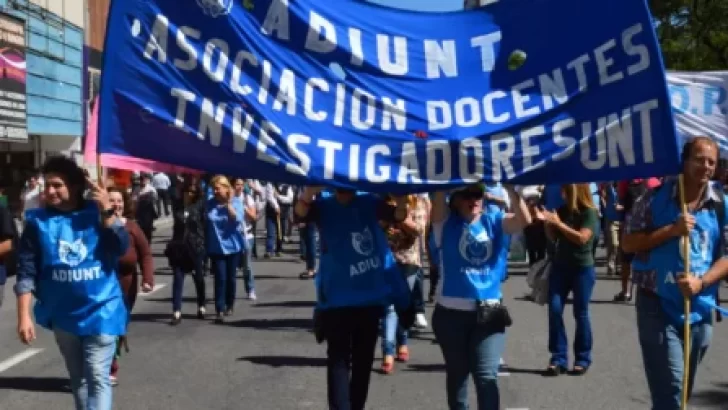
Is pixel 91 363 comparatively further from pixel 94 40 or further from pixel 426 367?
pixel 94 40

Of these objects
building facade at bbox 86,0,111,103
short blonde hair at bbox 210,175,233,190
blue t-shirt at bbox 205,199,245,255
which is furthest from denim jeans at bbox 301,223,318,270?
building facade at bbox 86,0,111,103

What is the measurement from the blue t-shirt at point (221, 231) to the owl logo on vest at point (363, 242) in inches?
243

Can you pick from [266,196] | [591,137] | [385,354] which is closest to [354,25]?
[591,137]

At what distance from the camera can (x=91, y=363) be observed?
20.4 feet

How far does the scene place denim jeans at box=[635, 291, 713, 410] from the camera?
5.72m

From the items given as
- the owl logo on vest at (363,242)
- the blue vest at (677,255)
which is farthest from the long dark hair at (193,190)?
the blue vest at (677,255)

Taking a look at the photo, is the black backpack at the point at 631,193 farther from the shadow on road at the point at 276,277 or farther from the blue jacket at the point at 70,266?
the blue jacket at the point at 70,266

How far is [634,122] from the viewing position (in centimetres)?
570

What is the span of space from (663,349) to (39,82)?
32266 millimetres

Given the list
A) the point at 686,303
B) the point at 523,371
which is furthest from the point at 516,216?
the point at 523,371

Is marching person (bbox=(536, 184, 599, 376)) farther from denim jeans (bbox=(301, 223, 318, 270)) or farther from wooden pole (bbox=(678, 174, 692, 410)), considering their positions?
denim jeans (bbox=(301, 223, 318, 270))

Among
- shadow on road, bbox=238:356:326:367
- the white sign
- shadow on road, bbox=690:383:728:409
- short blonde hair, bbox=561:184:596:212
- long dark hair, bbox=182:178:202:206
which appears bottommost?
shadow on road, bbox=690:383:728:409

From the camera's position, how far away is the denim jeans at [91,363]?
6219mm

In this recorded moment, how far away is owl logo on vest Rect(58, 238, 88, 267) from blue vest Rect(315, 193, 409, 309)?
1387mm
